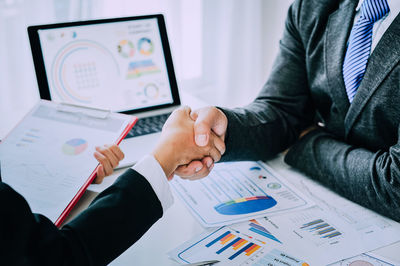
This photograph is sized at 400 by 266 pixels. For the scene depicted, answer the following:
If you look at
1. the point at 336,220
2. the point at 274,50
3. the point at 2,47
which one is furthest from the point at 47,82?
the point at 274,50

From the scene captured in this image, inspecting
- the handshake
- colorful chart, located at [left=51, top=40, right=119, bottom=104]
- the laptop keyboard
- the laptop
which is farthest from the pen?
colorful chart, located at [left=51, top=40, right=119, bottom=104]

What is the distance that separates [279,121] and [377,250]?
0.48 m

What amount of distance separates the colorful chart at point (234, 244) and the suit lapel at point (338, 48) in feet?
1.57

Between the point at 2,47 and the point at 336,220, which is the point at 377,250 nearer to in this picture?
the point at 336,220

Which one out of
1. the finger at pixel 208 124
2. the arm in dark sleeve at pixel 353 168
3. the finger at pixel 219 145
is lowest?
the arm in dark sleeve at pixel 353 168

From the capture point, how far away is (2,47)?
1697mm

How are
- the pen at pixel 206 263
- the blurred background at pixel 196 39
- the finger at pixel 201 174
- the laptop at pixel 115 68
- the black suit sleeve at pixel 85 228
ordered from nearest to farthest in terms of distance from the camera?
1. the black suit sleeve at pixel 85 228
2. the pen at pixel 206 263
3. the finger at pixel 201 174
4. the laptop at pixel 115 68
5. the blurred background at pixel 196 39

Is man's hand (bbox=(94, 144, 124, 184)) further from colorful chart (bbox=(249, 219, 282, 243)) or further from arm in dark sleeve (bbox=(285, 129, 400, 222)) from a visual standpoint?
arm in dark sleeve (bbox=(285, 129, 400, 222))

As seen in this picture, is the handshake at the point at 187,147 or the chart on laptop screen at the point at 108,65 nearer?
the handshake at the point at 187,147

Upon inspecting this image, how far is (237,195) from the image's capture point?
93 centimetres

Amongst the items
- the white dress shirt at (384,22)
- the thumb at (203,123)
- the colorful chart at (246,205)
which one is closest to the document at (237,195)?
the colorful chart at (246,205)

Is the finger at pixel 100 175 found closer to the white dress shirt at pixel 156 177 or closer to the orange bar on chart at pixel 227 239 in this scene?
the white dress shirt at pixel 156 177

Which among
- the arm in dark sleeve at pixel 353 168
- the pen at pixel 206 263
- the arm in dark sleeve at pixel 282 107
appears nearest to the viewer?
the pen at pixel 206 263

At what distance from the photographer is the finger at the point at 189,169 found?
0.95 metres
